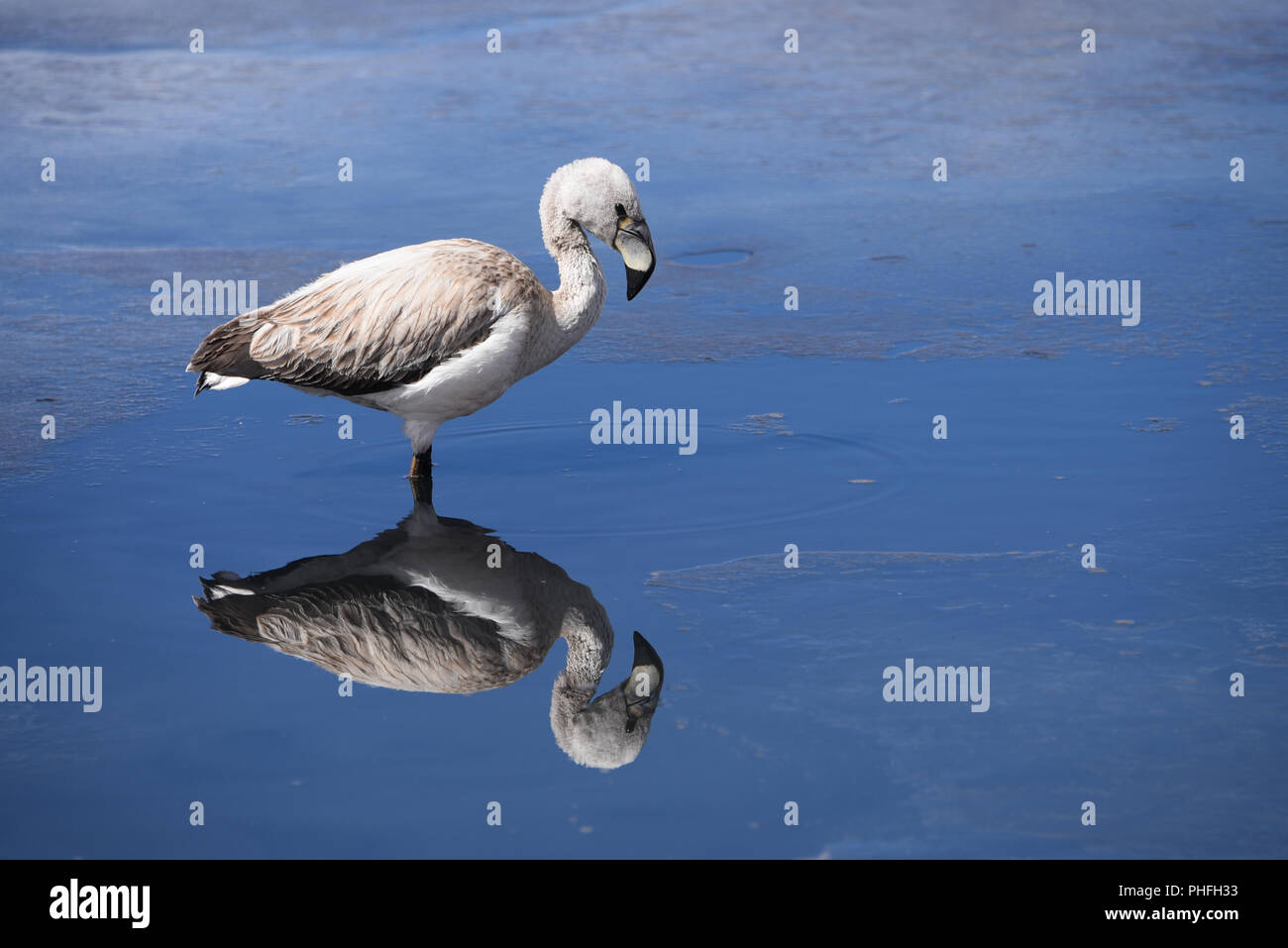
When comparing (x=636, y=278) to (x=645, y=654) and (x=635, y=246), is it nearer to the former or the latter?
(x=635, y=246)

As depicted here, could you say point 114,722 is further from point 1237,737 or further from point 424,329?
point 1237,737

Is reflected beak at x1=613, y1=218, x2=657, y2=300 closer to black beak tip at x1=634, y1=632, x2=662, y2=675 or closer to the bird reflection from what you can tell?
the bird reflection

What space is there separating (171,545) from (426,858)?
2.82m

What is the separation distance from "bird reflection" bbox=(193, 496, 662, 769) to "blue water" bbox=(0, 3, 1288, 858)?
9cm

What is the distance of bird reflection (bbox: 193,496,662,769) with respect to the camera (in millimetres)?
5793

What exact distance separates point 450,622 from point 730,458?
7.08 feet

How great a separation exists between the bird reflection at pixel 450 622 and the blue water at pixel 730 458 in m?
0.09


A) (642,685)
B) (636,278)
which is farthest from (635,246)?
(642,685)

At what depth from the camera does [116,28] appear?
58.0 feet

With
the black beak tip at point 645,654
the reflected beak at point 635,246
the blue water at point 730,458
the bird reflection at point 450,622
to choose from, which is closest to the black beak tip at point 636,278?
the reflected beak at point 635,246

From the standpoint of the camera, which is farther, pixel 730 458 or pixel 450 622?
pixel 730 458

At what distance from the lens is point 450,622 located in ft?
20.9
